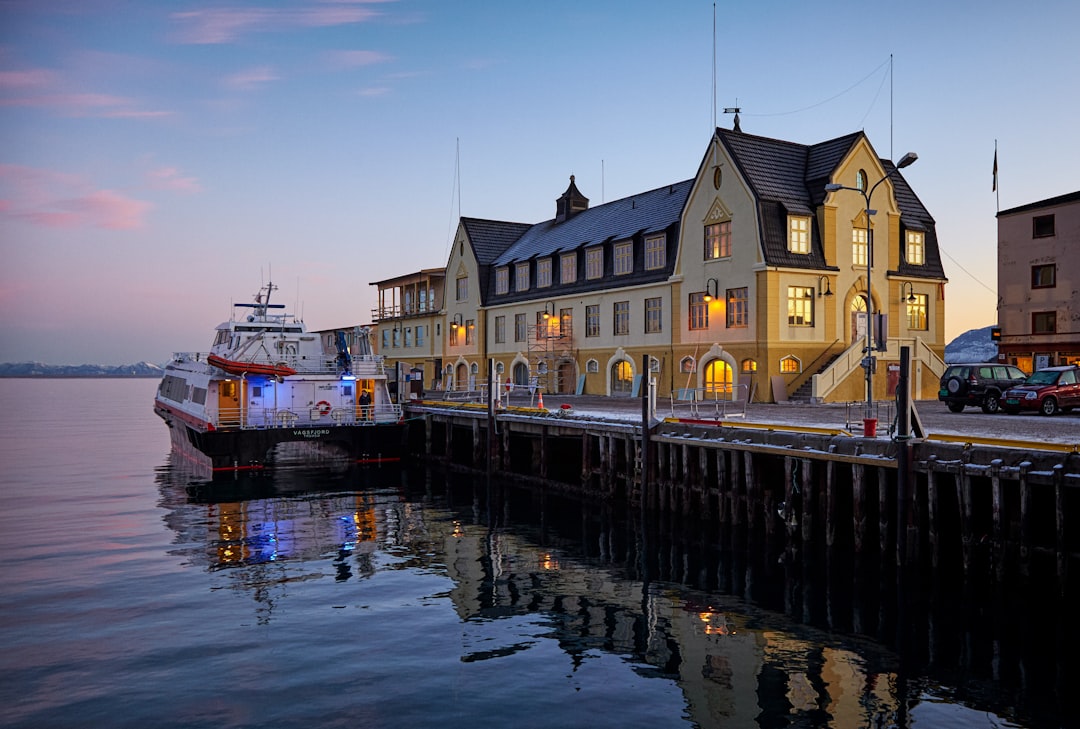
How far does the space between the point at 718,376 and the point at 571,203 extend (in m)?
23.8

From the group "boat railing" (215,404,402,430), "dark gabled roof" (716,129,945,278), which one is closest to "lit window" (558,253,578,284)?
"dark gabled roof" (716,129,945,278)

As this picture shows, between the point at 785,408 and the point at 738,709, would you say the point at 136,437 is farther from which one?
the point at 738,709

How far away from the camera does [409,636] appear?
46.9 feet

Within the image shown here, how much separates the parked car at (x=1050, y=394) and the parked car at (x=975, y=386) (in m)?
1.16

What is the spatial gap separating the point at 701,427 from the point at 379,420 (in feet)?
66.8

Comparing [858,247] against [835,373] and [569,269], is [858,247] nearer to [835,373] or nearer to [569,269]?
[835,373]

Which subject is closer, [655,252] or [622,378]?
[655,252]

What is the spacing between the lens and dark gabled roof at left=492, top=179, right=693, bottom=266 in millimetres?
46312

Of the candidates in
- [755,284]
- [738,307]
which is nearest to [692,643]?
[755,284]

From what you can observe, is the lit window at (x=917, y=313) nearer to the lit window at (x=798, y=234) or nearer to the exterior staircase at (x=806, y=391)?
the exterior staircase at (x=806, y=391)

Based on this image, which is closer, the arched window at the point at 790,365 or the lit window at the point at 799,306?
the arched window at the point at 790,365

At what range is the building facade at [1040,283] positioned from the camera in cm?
4916

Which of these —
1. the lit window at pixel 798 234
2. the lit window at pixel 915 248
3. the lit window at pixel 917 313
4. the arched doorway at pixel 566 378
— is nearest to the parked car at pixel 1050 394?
the lit window at pixel 798 234

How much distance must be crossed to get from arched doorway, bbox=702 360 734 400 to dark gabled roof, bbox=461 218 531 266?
2488 cm
